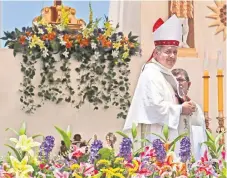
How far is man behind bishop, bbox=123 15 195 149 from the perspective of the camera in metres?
2.90

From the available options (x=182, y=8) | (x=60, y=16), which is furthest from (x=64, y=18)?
(x=182, y=8)

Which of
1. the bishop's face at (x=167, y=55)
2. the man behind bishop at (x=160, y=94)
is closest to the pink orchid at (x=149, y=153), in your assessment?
the man behind bishop at (x=160, y=94)

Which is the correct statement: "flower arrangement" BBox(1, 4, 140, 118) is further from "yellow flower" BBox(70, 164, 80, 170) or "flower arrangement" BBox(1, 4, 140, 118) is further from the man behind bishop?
"yellow flower" BBox(70, 164, 80, 170)

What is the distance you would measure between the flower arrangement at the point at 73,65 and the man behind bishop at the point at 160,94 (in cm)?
110

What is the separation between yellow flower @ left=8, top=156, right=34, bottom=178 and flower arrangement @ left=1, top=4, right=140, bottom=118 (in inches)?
105

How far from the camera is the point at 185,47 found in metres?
4.75

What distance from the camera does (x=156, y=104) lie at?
9.58ft

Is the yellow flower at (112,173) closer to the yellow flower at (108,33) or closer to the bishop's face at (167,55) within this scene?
the bishop's face at (167,55)

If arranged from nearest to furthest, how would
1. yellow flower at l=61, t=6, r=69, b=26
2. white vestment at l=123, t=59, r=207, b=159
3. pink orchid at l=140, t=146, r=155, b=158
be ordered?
pink orchid at l=140, t=146, r=155, b=158 → white vestment at l=123, t=59, r=207, b=159 → yellow flower at l=61, t=6, r=69, b=26

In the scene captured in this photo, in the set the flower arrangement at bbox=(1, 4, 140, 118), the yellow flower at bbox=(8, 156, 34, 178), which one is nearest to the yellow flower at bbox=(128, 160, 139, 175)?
the yellow flower at bbox=(8, 156, 34, 178)

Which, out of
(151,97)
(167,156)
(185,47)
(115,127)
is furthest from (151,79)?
(185,47)

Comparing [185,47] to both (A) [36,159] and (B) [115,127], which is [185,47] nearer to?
(B) [115,127]

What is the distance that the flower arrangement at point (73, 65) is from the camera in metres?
4.17

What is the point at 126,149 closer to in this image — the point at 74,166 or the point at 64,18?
the point at 74,166
